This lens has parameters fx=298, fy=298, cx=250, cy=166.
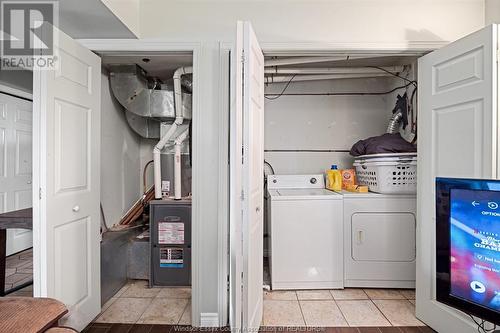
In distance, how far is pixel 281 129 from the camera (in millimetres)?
3639

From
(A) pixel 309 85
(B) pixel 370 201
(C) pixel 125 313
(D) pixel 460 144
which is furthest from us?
(A) pixel 309 85

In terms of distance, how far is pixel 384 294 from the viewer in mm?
2725

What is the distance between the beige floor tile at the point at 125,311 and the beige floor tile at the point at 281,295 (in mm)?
1052

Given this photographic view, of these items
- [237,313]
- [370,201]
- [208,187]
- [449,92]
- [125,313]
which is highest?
[449,92]

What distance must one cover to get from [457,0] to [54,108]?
2.83 meters

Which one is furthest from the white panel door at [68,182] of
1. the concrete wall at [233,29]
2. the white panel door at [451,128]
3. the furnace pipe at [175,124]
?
the white panel door at [451,128]

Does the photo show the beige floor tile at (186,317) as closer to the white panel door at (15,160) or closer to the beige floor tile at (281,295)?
the beige floor tile at (281,295)

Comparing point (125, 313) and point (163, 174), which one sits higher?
point (163, 174)

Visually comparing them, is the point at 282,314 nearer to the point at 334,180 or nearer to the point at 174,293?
the point at 174,293

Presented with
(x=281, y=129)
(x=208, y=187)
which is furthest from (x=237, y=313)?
(x=281, y=129)

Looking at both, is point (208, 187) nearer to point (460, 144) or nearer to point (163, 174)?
point (163, 174)

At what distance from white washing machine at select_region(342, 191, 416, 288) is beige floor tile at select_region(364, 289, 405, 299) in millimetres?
44

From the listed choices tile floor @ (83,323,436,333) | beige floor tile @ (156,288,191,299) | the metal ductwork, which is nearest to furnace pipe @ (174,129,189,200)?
the metal ductwork

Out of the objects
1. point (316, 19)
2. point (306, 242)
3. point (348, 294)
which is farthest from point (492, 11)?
point (348, 294)
